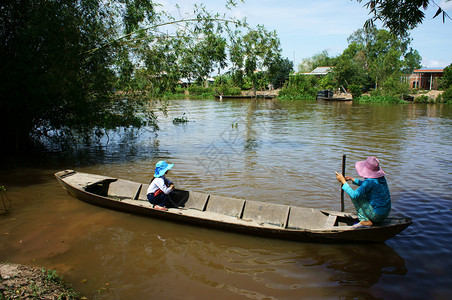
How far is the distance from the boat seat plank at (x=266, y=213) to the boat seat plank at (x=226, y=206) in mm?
127

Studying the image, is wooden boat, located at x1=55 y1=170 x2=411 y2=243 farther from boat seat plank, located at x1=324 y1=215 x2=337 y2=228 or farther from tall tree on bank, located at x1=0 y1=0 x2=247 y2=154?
tall tree on bank, located at x1=0 y1=0 x2=247 y2=154

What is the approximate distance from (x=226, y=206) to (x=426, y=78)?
55.8 m

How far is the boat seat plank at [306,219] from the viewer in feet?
16.9

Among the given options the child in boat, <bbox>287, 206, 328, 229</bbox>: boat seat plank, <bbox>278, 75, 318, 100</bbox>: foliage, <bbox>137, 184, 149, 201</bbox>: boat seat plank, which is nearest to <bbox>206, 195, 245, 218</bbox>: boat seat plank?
the child in boat

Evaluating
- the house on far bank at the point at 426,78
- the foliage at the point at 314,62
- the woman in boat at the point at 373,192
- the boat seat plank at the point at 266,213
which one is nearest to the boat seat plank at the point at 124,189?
the boat seat plank at the point at 266,213

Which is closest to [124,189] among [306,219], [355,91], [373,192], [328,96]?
[306,219]

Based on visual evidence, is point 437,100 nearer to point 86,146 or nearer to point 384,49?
point 384,49

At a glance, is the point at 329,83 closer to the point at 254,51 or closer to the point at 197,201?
the point at 254,51

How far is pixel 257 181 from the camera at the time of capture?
8359 millimetres

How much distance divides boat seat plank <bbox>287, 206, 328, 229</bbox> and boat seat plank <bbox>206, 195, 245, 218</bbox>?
93cm

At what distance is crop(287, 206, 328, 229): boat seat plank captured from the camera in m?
5.16

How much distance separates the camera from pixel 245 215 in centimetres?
557

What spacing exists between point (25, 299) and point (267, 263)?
118 inches

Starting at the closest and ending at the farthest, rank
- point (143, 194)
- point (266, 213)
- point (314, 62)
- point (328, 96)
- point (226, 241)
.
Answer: point (226, 241)
point (266, 213)
point (143, 194)
point (328, 96)
point (314, 62)
